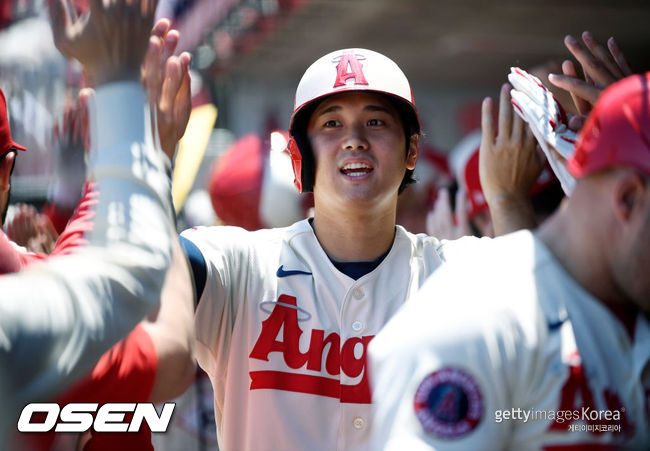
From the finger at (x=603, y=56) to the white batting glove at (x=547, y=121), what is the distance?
20 centimetres

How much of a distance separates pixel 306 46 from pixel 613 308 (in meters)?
14.1

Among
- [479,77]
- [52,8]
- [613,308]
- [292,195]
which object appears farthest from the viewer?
[479,77]

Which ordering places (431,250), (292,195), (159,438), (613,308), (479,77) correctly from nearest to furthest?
(613,308) < (431,250) < (159,438) < (292,195) < (479,77)

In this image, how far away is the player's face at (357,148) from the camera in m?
2.99

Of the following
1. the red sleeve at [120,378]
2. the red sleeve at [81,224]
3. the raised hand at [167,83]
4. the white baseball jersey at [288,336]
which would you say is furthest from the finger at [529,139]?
the red sleeve at [81,224]

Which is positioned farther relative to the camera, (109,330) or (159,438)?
(159,438)

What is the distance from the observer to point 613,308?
1.76m

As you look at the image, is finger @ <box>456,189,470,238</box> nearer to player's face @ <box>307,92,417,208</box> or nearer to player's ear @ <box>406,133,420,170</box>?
player's ear @ <box>406,133,420,170</box>

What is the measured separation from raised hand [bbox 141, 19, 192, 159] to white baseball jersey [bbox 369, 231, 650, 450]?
2.29 ft

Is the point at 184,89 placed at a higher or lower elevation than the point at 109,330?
higher

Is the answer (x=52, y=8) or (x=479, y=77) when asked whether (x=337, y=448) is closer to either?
(x=52, y=8)

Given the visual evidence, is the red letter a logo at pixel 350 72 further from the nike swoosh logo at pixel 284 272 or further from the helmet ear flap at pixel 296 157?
the nike swoosh logo at pixel 284 272

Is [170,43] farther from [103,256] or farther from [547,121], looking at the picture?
[547,121]

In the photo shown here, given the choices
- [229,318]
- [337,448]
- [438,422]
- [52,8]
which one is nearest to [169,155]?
[52,8]
